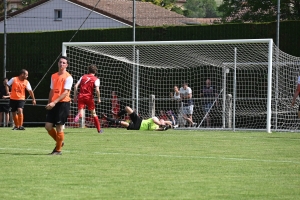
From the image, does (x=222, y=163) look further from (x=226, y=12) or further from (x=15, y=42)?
(x=226, y=12)

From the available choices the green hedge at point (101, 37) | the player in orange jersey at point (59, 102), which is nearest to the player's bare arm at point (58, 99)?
the player in orange jersey at point (59, 102)

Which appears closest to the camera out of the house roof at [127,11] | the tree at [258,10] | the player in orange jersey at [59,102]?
the player in orange jersey at [59,102]

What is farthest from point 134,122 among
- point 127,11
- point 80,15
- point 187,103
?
point 127,11

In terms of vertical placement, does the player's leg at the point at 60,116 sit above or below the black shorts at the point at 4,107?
above

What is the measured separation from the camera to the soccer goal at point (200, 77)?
25.2 metres

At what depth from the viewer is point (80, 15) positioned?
47688 mm

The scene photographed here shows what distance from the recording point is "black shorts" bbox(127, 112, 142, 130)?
23.8 m

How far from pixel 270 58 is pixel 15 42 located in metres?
13.0

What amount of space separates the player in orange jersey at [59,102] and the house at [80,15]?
27.7 m

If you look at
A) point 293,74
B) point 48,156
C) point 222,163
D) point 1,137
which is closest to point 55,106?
point 48,156

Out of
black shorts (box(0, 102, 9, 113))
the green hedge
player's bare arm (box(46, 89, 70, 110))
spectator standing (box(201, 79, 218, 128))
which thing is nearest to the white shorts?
spectator standing (box(201, 79, 218, 128))

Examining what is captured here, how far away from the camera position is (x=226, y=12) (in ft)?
155

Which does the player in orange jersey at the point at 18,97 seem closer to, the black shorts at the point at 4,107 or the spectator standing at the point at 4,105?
the spectator standing at the point at 4,105

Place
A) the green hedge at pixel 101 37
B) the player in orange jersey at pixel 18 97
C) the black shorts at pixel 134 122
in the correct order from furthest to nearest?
the green hedge at pixel 101 37 → the player in orange jersey at pixel 18 97 → the black shorts at pixel 134 122
